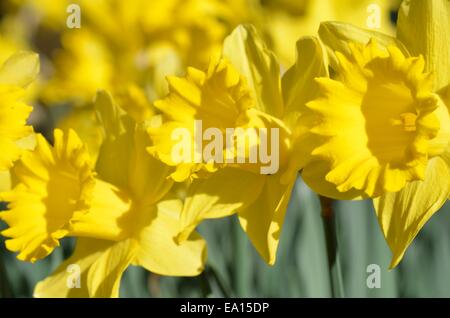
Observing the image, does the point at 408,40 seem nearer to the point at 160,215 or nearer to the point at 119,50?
the point at 160,215

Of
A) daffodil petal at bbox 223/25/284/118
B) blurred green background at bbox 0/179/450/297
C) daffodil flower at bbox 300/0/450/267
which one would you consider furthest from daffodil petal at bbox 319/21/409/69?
blurred green background at bbox 0/179/450/297

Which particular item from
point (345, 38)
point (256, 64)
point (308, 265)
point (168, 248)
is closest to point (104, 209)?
point (168, 248)

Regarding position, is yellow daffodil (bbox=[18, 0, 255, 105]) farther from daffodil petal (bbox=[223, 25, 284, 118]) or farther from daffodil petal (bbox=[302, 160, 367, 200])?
daffodil petal (bbox=[302, 160, 367, 200])

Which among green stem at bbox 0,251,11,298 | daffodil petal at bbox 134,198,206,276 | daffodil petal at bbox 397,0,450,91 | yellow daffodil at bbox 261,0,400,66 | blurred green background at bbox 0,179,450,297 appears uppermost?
yellow daffodil at bbox 261,0,400,66

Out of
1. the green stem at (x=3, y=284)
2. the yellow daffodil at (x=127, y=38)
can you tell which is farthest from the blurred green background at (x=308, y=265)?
the yellow daffodil at (x=127, y=38)

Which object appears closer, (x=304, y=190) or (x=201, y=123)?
(x=201, y=123)
